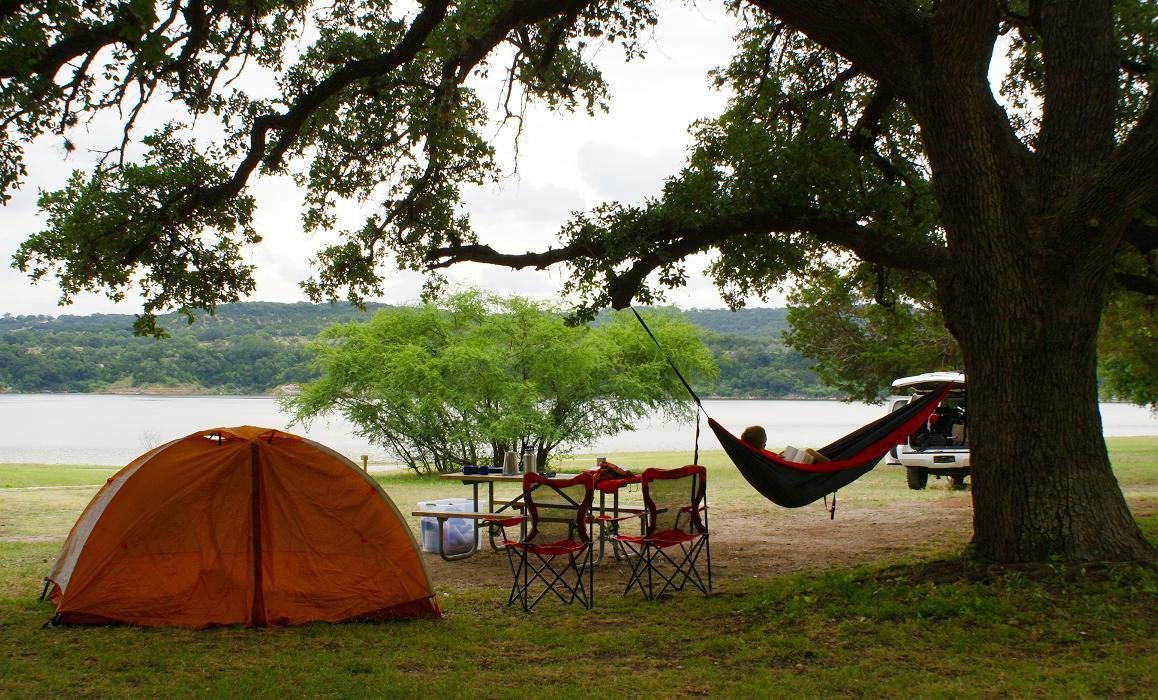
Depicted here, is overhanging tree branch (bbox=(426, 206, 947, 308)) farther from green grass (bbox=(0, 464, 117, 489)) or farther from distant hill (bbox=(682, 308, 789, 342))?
distant hill (bbox=(682, 308, 789, 342))

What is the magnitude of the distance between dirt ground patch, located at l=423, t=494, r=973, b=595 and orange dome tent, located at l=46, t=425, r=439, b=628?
1078 mm

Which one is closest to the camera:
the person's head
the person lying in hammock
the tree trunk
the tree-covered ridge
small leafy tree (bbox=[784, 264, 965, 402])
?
the tree trunk

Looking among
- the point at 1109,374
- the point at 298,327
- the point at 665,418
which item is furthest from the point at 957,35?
the point at 298,327

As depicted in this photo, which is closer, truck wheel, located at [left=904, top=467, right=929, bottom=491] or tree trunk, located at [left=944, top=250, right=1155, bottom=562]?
tree trunk, located at [left=944, top=250, right=1155, bottom=562]

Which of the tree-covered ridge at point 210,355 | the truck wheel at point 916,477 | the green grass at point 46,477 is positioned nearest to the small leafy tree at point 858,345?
the truck wheel at point 916,477

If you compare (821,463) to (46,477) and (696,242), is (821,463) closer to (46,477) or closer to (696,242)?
(696,242)

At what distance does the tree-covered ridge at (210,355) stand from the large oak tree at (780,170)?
31563 millimetres

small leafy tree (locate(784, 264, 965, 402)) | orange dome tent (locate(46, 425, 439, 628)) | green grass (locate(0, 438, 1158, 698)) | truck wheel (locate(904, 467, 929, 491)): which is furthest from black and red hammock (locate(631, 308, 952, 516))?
small leafy tree (locate(784, 264, 965, 402))

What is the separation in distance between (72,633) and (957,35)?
6.38m

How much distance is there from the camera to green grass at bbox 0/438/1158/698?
13.3 ft

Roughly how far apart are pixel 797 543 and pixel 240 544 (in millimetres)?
5140

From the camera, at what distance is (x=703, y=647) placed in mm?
4773

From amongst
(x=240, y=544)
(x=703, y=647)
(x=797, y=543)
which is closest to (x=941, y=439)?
(x=797, y=543)

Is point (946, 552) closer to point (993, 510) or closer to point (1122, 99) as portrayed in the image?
point (993, 510)
